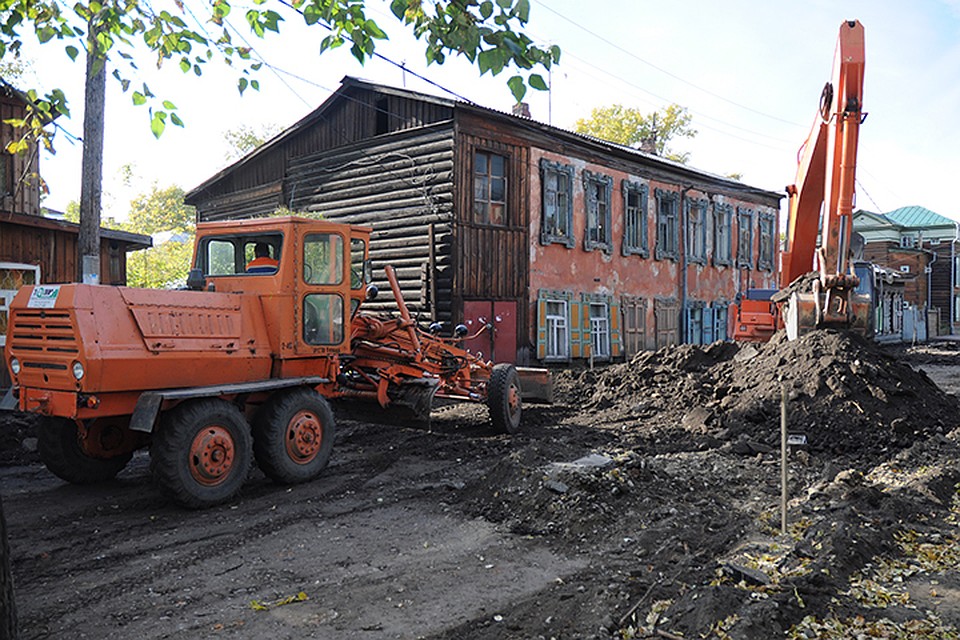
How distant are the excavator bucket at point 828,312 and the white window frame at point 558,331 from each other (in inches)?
307

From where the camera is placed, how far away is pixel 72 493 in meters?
7.27

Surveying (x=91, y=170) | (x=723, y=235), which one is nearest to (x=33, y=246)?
(x=91, y=170)

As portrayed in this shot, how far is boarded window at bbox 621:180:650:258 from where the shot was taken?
21406 mm

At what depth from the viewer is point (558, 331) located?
18.9 metres

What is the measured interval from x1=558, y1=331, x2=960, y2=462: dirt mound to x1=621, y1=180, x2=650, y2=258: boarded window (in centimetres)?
946

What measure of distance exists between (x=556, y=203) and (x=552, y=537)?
13.9 metres

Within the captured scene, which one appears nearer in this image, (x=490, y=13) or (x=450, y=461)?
(x=490, y=13)

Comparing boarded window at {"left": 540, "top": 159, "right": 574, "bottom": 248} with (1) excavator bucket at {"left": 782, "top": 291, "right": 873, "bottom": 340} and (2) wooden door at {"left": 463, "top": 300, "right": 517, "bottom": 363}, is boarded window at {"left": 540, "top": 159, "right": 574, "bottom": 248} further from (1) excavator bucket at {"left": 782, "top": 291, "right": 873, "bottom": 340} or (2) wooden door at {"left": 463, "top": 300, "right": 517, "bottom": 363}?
(1) excavator bucket at {"left": 782, "top": 291, "right": 873, "bottom": 340}

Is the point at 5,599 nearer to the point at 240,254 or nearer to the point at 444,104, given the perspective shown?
the point at 240,254

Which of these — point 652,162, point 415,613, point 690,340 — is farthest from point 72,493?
point 690,340

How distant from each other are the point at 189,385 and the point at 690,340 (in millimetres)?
19704

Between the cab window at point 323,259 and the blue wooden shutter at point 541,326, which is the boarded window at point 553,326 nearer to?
the blue wooden shutter at point 541,326

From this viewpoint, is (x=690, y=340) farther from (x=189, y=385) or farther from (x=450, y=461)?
(x=189, y=385)

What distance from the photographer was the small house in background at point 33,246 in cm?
1183
